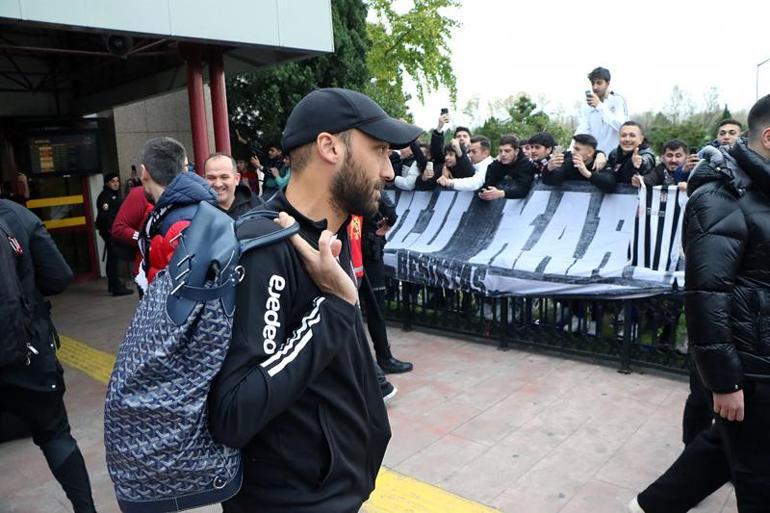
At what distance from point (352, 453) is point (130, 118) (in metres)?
10.7

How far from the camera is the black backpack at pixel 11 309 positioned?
9.36 ft

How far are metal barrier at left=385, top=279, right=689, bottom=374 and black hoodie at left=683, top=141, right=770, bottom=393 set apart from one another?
8.01ft

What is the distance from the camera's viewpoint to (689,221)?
8.24 feet

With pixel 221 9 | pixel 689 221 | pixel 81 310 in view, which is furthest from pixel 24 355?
pixel 81 310

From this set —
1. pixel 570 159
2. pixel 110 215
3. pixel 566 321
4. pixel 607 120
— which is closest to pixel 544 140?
pixel 607 120

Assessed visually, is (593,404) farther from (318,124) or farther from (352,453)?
(318,124)

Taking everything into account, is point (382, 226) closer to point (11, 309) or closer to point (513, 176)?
point (513, 176)

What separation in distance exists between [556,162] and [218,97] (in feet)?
11.9

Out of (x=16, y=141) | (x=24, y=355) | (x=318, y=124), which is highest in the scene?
(x=16, y=141)

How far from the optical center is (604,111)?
22.2 ft

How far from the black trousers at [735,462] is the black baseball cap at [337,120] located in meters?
1.84

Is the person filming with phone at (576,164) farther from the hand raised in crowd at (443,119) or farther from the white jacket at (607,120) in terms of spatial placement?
the hand raised in crowd at (443,119)

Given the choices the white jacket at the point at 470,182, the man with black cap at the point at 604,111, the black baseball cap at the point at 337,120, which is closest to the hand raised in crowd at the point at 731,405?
the black baseball cap at the point at 337,120

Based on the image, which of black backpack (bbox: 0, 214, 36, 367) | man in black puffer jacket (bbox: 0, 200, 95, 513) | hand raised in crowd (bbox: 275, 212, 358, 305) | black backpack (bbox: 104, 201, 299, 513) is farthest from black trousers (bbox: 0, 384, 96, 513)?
hand raised in crowd (bbox: 275, 212, 358, 305)
